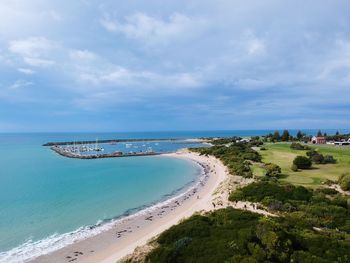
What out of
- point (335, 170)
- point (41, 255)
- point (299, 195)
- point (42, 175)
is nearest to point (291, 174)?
point (335, 170)

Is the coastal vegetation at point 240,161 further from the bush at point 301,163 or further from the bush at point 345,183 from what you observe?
the bush at point 345,183

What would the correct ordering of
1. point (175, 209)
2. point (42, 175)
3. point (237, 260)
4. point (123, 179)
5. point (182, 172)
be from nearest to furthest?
1. point (237, 260)
2. point (175, 209)
3. point (123, 179)
4. point (42, 175)
5. point (182, 172)

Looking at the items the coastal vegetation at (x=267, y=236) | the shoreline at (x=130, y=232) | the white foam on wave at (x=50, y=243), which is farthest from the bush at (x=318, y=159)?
the white foam on wave at (x=50, y=243)

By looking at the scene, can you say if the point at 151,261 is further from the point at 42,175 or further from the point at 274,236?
the point at 42,175

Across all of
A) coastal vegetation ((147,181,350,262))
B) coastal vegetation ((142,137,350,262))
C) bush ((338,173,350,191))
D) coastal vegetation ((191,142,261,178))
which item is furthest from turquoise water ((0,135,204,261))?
bush ((338,173,350,191))

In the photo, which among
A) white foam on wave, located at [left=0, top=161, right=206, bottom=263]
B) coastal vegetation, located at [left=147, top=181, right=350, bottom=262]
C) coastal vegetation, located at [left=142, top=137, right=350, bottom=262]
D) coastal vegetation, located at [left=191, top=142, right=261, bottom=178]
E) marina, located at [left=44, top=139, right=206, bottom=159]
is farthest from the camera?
marina, located at [left=44, top=139, right=206, bottom=159]

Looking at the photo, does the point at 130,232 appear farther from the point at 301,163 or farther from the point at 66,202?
the point at 301,163

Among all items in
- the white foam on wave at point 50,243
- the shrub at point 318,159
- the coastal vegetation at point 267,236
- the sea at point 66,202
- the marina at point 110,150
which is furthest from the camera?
the marina at point 110,150

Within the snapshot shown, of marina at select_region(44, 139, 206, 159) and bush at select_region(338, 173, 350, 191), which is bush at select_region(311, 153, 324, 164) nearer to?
bush at select_region(338, 173, 350, 191)
